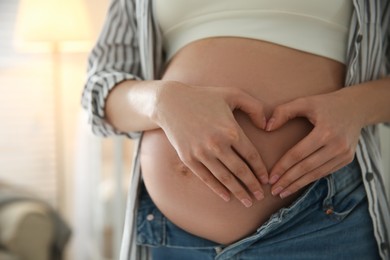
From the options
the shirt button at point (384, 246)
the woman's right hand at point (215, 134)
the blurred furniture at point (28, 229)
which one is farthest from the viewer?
the blurred furniture at point (28, 229)

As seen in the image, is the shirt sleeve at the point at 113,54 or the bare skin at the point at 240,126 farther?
the shirt sleeve at the point at 113,54

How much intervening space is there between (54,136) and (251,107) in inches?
91.3

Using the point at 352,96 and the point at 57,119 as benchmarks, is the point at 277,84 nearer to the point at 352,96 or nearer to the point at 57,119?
the point at 352,96

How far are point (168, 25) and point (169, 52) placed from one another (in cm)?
6

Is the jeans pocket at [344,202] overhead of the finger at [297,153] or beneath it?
beneath

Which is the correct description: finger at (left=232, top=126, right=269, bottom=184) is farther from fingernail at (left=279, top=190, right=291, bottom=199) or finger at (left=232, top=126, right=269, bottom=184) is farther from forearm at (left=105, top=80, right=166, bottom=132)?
forearm at (left=105, top=80, right=166, bottom=132)

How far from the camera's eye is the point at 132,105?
696 millimetres

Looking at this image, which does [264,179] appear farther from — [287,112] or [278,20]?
[278,20]

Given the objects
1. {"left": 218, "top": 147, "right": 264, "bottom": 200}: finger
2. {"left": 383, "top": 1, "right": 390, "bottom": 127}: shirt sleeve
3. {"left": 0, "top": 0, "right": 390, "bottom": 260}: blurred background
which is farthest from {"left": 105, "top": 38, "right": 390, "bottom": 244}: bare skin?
{"left": 0, "top": 0, "right": 390, "bottom": 260}: blurred background

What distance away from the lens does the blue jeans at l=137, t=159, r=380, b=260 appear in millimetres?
646

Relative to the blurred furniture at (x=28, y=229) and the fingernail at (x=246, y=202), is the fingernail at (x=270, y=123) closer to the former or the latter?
the fingernail at (x=246, y=202)

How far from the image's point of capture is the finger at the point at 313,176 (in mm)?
617

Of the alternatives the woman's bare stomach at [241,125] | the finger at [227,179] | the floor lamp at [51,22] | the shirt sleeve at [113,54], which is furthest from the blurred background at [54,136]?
the finger at [227,179]

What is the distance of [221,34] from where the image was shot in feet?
2.31
